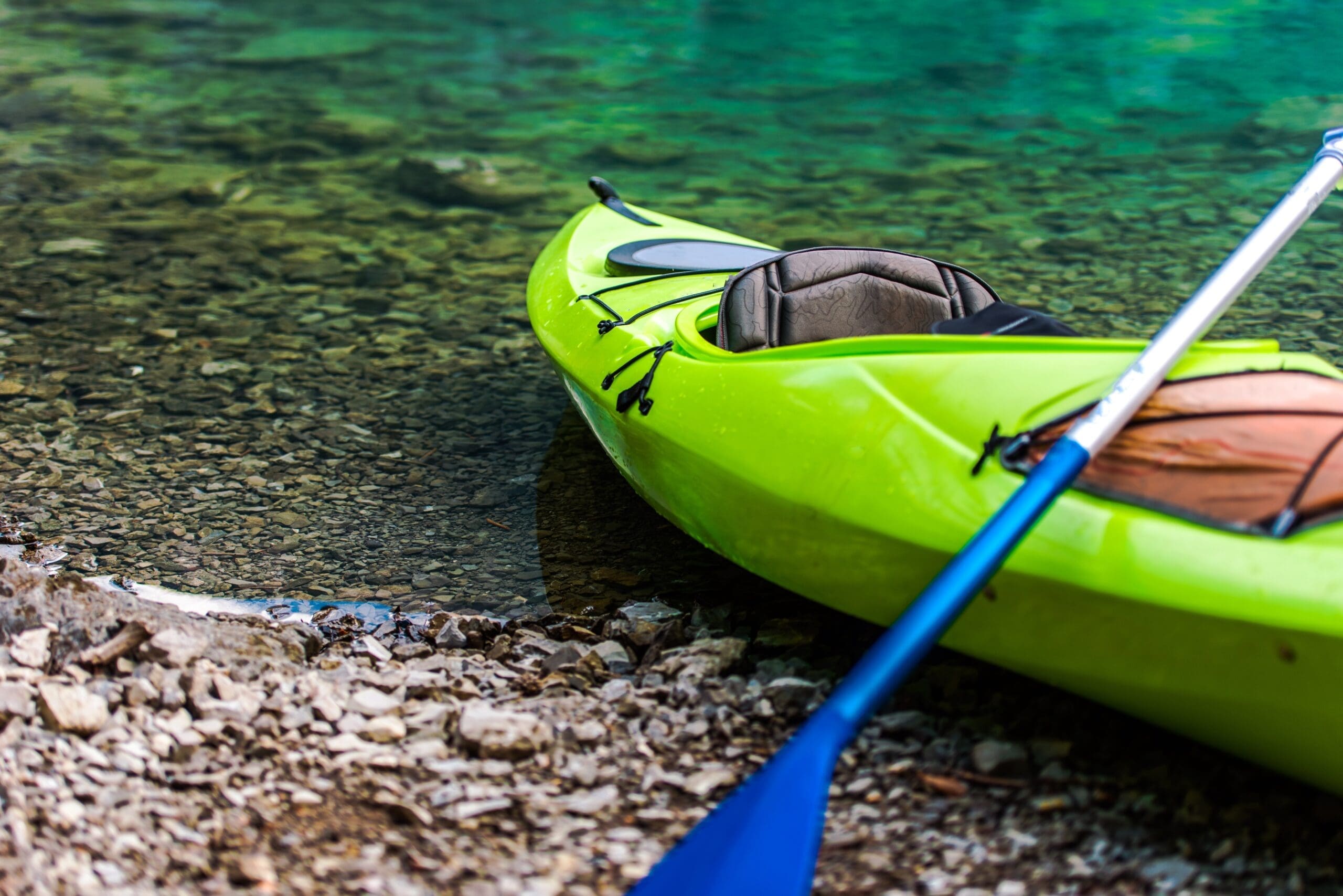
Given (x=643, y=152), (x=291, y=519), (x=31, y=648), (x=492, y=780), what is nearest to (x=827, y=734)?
(x=492, y=780)

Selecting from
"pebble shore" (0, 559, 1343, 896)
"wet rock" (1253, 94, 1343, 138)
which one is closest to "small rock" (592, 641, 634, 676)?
"pebble shore" (0, 559, 1343, 896)

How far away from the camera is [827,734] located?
185 centimetres

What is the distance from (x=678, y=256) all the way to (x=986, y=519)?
6.93ft

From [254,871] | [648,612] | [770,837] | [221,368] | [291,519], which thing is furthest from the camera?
[221,368]

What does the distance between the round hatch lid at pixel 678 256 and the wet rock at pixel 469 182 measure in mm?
2877

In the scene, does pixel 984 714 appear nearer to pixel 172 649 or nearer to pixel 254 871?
pixel 254 871

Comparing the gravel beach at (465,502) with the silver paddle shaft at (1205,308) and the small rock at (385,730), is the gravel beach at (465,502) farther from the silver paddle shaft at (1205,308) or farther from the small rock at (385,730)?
the silver paddle shaft at (1205,308)

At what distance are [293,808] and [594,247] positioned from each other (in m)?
Answer: 2.62

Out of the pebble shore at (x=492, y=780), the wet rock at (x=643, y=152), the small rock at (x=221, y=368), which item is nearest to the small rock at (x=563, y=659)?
the pebble shore at (x=492, y=780)

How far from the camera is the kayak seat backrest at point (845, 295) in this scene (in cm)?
319

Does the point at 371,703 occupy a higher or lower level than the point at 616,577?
higher

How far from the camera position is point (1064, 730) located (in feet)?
7.68

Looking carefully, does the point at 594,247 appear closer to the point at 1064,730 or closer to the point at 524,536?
the point at 524,536

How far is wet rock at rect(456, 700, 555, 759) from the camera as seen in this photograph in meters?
2.30
